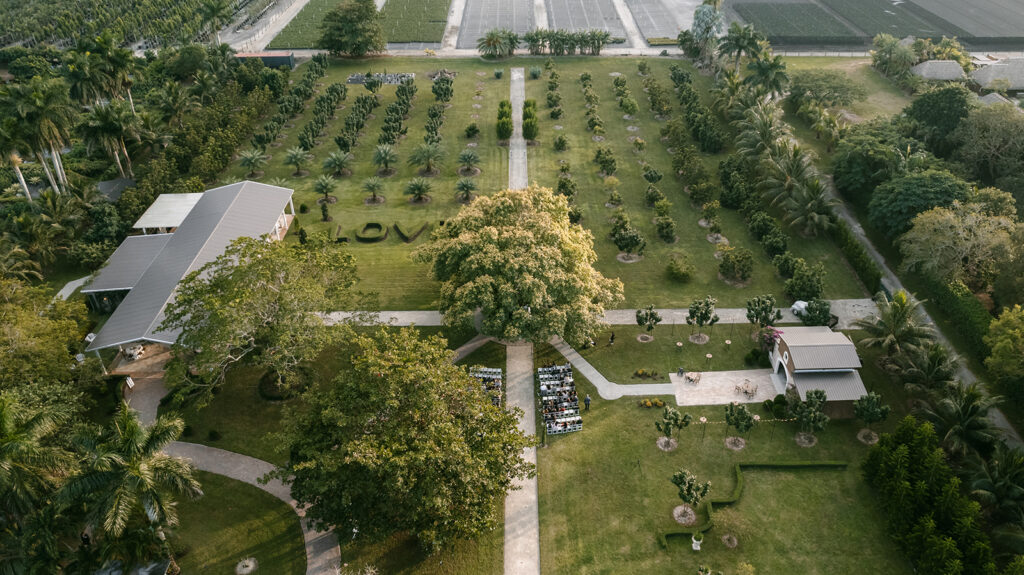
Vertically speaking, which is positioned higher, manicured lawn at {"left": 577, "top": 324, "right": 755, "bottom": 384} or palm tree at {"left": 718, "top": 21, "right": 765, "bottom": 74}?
palm tree at {"left": 718, "top": 21, "right": 765, "bottom": 74}

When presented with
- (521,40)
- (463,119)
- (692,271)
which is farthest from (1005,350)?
(521,40)

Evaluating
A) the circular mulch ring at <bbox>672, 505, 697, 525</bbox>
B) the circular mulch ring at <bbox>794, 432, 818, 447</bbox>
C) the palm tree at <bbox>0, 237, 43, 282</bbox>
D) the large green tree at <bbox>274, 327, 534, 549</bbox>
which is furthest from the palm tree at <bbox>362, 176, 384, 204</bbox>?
the circular mulch ring at <bbox>794, 432, 818, 447</bbox>

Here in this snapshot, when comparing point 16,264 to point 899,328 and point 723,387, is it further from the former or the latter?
point 899,328

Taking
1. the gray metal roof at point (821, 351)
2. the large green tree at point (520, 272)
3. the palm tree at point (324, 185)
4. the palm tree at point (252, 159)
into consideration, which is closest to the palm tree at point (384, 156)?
the palm tree at point (324, 185)

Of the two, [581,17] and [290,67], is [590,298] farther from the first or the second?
[581,17]

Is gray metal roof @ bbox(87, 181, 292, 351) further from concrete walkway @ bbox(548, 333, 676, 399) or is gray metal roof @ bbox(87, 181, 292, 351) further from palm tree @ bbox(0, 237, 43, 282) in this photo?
concrete walkway @ bbox(548, 333, 676, 399)
